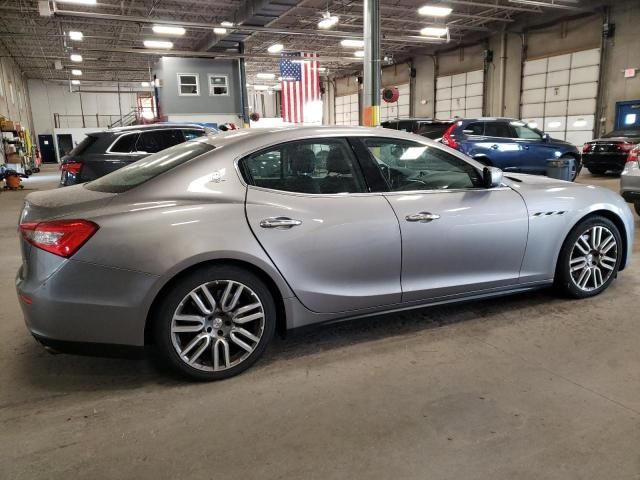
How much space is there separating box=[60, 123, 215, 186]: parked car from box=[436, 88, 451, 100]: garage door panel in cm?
1943

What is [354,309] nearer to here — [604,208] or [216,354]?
[216,354]

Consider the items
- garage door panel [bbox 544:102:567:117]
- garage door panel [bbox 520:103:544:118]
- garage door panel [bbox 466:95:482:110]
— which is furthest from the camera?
garage door panel [bbox 466:95:482:110]

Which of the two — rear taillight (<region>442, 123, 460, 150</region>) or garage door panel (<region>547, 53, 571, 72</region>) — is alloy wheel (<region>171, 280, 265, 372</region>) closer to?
rear taillight (<region>442, 123, 460, 150</region>)

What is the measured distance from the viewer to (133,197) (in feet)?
8.39

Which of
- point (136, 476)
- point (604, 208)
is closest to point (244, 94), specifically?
point (604, 208)

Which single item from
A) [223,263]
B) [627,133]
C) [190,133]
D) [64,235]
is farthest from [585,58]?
[64,235]

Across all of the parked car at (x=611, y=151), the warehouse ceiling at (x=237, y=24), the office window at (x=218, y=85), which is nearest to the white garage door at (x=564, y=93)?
the warehouse ceiling at (x=237, y=24)

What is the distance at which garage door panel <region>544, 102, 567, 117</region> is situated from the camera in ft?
63.5

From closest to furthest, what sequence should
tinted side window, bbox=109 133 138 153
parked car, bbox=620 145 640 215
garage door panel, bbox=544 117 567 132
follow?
parked car, bbox=620 145 640 215 → tinted side window, bbox=109 133 138 153 → garage door panel, bbox=544 117 567 132

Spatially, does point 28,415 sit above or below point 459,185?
below

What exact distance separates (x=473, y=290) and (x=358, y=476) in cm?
174

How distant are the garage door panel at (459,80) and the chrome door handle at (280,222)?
76.2 feet

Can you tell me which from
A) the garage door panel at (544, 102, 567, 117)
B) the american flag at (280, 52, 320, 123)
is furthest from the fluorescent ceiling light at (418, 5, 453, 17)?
the garage door panel at (544, 102, 567, 117)

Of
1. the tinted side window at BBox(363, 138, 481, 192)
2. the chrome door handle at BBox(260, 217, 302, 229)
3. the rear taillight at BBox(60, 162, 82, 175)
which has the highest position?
the tinted side window at BBox(363, 138, 481, 192)
